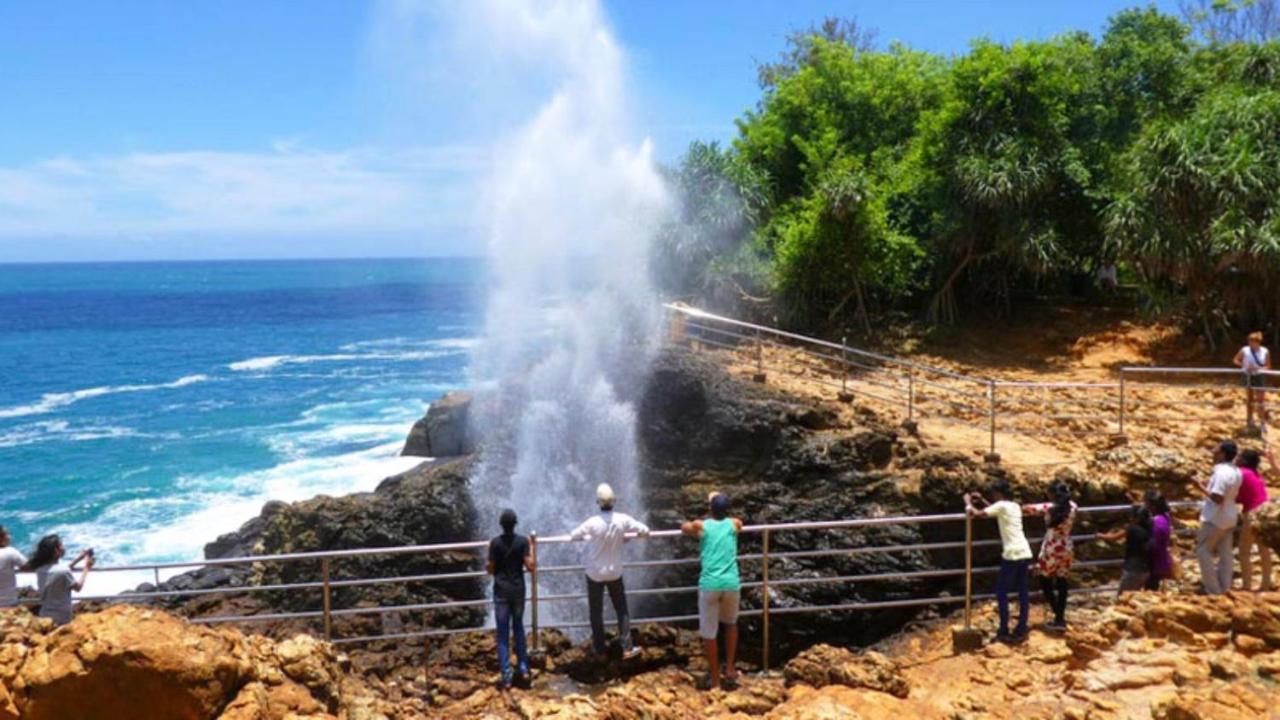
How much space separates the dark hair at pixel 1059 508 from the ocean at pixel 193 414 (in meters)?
17.5

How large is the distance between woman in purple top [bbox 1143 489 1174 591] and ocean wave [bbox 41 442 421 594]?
678 inches

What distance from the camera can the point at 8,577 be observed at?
6977mm

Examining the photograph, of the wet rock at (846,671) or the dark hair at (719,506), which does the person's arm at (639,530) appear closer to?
the dark hair at (719,506)

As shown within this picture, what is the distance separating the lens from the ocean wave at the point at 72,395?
39562 millimetres

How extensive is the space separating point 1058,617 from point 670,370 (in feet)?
28.2

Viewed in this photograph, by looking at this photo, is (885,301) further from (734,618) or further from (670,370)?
(734,618)

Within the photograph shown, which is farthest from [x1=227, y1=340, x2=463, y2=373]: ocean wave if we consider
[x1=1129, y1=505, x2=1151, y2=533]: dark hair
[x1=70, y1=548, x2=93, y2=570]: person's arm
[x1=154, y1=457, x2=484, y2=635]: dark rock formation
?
[x1=1129, y1=505, x2=1151, y2=533]: dark hair

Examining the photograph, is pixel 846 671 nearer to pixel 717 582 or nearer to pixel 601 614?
pixel 717 582

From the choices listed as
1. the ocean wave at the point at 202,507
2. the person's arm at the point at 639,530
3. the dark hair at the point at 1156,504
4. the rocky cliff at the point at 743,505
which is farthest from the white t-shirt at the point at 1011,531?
the ocean wave at the point at 202,507

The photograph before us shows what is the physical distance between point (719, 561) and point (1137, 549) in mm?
3773

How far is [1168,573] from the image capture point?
7.98 meters

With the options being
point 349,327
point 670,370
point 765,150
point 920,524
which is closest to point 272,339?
point 349,327

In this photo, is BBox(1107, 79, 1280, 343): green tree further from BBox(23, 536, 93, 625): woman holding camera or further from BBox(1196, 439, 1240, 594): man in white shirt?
BBox(23, 536, 93, 625): woman holding camera

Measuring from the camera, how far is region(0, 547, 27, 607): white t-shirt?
22.8 feet
